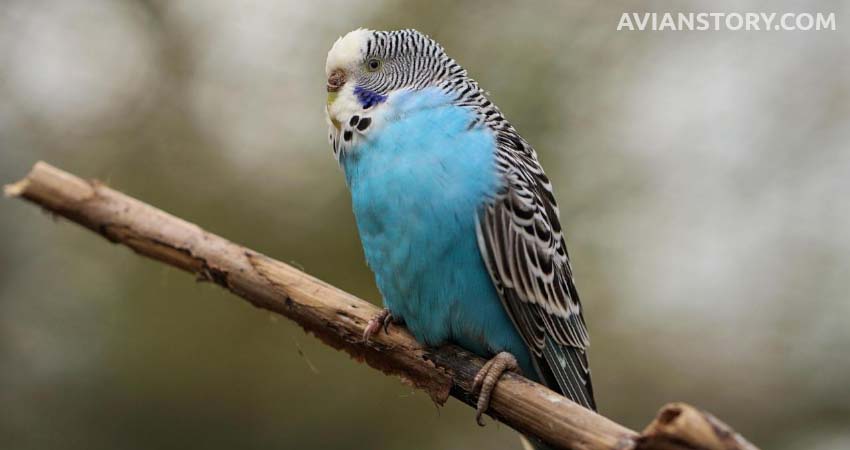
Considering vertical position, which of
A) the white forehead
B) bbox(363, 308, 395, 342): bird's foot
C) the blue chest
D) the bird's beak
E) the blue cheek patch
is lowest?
bbox(363, 308, 395, 342): bird's foot

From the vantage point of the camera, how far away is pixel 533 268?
4250 millimetres

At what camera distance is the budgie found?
4.00 metres

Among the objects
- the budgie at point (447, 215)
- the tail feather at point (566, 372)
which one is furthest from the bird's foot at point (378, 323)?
the tail feather at point (566, 372)

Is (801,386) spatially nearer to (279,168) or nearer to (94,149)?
(279,168)

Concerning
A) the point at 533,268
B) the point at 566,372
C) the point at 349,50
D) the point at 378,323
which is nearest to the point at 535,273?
the point at 533,268

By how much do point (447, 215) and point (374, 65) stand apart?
96 centimetres

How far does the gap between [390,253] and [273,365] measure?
351 cm

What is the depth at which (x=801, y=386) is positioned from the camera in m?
7.46

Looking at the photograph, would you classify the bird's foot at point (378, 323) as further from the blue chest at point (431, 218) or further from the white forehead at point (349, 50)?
the white forehead at point (349, 50)

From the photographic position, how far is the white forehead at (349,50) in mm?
4297

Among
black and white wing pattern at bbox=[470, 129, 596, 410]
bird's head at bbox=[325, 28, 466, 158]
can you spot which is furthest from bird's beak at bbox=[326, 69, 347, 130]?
black and white wing pattern at bbox=[470, 129, 596, 410]

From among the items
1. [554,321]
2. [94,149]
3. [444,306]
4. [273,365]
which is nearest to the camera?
[444,306]

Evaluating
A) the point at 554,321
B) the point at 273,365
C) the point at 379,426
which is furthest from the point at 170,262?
the point at 379,426

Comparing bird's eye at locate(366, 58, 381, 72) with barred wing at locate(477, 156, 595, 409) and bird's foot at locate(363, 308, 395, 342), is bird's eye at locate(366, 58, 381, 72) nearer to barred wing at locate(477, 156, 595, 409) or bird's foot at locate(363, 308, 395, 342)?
barred wing at locate(477, 156, 595, 409)
